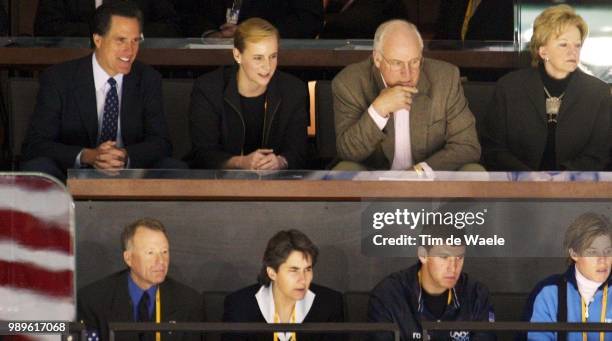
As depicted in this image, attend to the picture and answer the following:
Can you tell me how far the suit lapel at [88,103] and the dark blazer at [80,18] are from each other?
2.78 ft

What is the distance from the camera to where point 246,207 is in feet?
14.2

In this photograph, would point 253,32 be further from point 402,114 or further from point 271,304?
point 271,304

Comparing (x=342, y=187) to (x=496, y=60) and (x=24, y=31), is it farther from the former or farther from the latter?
(x=24, y=31)

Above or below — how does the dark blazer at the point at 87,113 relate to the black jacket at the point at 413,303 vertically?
above

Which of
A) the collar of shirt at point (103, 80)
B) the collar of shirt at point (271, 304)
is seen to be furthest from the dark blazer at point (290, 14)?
the collar of shirt at point (271, 304)

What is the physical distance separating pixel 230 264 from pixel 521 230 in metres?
0.87

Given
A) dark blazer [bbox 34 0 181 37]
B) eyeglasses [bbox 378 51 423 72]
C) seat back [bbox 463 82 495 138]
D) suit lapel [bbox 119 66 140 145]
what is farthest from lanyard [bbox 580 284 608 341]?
dark blazer [bbox 34 0 181 37]

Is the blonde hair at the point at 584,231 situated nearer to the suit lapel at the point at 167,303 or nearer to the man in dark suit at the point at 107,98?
the suit lapel at the point at 167,303

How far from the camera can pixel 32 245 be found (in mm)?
3705

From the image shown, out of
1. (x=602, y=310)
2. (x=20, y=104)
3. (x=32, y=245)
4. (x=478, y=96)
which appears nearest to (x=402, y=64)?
(x=478, y=96)

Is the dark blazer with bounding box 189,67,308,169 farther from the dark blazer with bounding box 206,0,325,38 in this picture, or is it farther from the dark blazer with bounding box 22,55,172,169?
the dark blazer with bounding box 206,0,325,38

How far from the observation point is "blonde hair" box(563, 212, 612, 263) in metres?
4.20

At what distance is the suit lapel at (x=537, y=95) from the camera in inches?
194

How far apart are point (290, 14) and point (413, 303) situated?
6.32 ft
